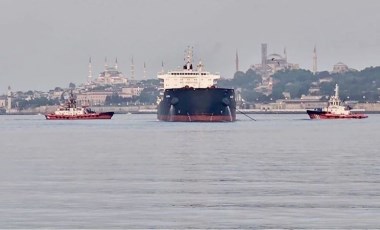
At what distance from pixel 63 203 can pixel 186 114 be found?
128824 mm

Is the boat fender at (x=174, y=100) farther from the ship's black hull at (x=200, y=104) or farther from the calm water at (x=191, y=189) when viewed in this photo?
the calm water at (x=191, y=189)

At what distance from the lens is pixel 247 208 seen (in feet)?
134

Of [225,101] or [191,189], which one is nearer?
[191,189]

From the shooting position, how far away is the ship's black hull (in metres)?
167

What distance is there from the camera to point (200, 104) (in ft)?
550

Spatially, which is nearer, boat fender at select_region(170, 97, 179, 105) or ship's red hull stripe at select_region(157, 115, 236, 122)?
boat fender at select_region(170, 97, 179, 105)

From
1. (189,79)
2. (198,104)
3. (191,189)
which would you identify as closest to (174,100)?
(198,104)

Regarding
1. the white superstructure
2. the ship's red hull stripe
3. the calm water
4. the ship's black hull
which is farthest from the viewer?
the white superstructure

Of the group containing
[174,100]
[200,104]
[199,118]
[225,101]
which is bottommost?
[199,118]

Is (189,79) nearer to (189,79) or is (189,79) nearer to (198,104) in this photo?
(189,79)

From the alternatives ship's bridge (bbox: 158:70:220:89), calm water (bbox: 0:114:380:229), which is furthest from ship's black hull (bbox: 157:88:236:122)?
calm water (bbox: 0:114:380:229)

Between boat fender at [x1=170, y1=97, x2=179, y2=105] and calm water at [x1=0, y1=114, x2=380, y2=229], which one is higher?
boat fender at [x1=170, y1=97, x2=179, y2=105]

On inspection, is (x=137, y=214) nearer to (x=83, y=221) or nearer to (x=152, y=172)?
(x=83, y=221)

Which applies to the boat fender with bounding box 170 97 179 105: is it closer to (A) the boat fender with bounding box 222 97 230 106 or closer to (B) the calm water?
(A) the boat fender with bounding box 222 97 230 106
